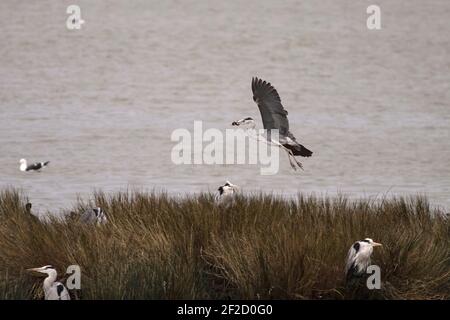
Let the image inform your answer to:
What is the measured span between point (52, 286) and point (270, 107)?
4173 mm

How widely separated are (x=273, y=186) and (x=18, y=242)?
343 inches

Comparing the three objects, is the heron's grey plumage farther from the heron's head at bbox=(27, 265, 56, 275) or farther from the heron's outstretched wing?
the heron's head at bbox=(27, 265, 56, 275)

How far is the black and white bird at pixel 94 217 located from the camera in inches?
411

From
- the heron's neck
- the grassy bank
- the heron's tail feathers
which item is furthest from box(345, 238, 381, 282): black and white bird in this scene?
the heron's tail feathers

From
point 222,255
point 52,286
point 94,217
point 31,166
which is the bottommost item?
point 52,286

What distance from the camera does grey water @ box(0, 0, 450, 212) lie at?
1928cm

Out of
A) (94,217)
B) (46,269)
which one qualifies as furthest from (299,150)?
(46,269)

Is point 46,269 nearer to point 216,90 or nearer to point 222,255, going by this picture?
point 222,255

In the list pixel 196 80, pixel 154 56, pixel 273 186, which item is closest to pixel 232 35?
pixel 154 56

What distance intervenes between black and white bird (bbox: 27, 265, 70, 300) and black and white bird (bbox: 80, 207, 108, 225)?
153cm

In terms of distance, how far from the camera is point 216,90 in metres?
39.5

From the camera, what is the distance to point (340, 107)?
1265 inches

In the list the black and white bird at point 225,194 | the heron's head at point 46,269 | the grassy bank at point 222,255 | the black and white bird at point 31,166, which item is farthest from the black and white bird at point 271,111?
the black and white bird at point 31,166

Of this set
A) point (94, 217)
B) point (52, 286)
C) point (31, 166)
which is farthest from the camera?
point (31, 166)
